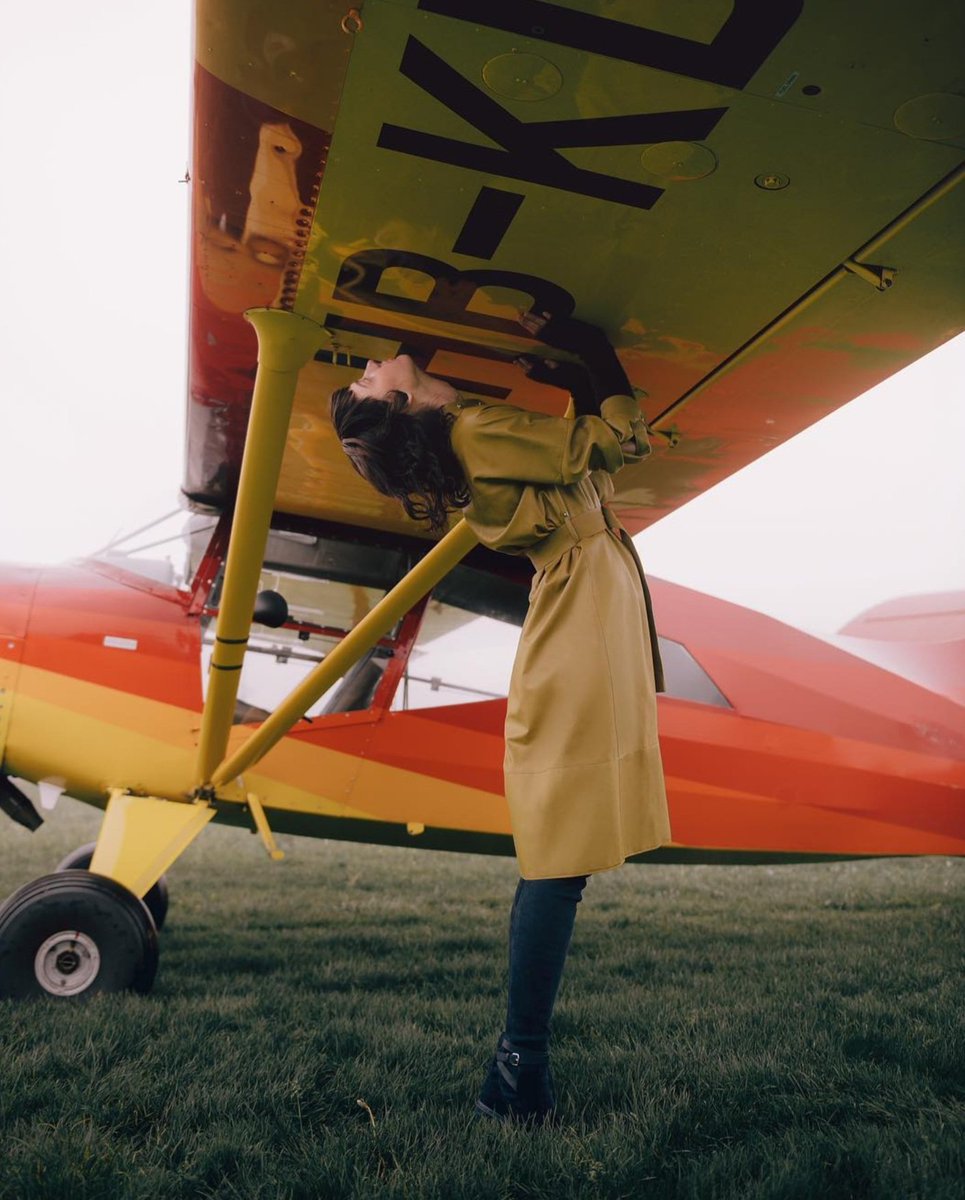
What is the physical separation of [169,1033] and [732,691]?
2.98m

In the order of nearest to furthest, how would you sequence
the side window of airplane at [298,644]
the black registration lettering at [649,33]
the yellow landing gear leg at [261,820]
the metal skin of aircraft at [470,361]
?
the black registration lettering at [649,33], the metal skin of aircraft at [470,361], the yellow landing gear leg at [261,820], the side window of airplane at [298,644]

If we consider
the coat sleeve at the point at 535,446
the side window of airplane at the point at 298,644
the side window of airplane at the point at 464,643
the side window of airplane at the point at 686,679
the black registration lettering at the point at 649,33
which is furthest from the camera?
the side window of airplane at the point at 686,679

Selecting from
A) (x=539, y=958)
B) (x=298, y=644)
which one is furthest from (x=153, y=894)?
(x=539, y=958)

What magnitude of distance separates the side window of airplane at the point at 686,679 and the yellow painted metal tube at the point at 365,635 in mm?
1908

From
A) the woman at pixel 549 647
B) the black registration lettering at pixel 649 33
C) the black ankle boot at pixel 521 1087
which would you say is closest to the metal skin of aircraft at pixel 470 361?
the black registration lettering at pixel 649 33

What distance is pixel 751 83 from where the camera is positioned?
66.0 inches

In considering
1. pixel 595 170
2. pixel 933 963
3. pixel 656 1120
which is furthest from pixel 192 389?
pixel 933 963

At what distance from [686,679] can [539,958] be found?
275cm

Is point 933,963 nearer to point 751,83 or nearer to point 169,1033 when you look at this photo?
point 169,1033

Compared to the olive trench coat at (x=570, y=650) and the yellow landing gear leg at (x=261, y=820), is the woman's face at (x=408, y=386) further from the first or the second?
the yellow landing gear leg at (x=261, y=820)

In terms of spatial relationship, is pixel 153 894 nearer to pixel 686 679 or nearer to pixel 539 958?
pixel 686 679

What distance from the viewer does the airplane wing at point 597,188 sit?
161 cm

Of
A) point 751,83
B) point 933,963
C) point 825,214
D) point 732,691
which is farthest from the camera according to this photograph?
point 732,691

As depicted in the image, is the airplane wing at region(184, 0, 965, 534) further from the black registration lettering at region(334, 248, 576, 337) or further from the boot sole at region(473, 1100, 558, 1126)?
the boot sole at region(473, 1100, 558, 1126)
